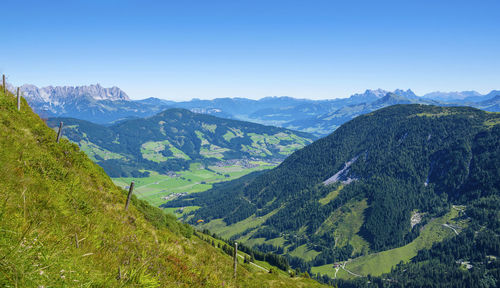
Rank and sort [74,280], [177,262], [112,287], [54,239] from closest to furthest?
1. [74,280]
2. [112,287]
3. [54,239]
4. [177,262]

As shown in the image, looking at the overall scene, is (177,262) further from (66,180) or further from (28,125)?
(28,125)

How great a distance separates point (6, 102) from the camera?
103ft

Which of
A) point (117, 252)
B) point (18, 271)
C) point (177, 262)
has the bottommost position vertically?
point (177, 262)

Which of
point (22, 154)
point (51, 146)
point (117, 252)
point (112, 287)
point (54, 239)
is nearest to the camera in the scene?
point (112, 287)

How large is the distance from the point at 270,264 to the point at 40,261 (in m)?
186

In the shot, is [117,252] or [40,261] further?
[117,252]

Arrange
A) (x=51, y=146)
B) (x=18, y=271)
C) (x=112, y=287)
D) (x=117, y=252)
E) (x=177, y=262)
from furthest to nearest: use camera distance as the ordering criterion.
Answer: (x=51, y=146), (x=177, y=262), (x=117, y=252), (x=112, y=287), (x=18, y=271)

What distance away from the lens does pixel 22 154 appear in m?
18.2

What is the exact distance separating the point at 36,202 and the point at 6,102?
29992 mm

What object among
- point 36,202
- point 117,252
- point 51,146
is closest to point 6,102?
point 51,146

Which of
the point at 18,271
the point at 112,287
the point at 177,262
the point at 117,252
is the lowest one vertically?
the point at 177,262

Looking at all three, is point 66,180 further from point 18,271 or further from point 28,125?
point 18,271

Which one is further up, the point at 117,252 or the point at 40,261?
the point at 40,261

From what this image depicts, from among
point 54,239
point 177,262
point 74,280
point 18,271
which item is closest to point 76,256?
point 54,239
